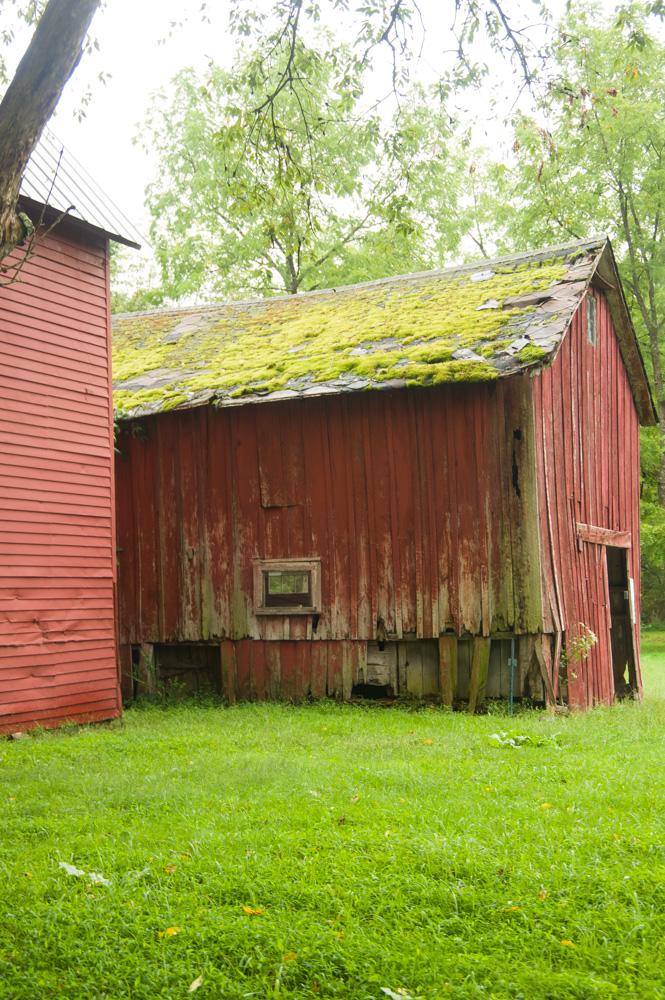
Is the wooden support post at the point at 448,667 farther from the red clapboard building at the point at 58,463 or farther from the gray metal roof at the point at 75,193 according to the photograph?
the gray metal roof at the point at 75,193

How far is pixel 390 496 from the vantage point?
39.2 ft

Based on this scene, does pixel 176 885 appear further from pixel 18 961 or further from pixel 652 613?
pixel 652 613

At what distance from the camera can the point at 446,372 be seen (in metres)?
10.9

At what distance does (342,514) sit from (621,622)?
685 centimetres

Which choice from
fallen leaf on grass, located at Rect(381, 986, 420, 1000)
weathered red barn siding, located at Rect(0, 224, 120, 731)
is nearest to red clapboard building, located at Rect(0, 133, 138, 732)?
weathered red barn siding, located at Rect(0, 224, 120, 731)

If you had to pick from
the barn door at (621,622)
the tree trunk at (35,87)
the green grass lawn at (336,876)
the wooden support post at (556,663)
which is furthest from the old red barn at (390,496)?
the tree trunk at (35,87)

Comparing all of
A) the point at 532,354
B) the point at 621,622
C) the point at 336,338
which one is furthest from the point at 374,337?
the point at 621,622

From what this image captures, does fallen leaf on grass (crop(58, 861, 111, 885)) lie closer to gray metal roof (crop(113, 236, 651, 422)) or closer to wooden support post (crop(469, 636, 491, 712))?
wooden support post (crop(469, 636, 491, 712))

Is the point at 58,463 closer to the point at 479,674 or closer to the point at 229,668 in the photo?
the point at 229,668

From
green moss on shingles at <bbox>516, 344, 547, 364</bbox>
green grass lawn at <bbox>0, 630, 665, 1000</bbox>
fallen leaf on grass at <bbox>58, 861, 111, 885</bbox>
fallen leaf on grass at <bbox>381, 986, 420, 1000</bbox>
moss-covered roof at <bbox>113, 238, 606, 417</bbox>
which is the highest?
moss-covered roof at <bbox>113, 238, 606, 417</bbox>

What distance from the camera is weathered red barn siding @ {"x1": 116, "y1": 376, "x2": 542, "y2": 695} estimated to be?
11273mm

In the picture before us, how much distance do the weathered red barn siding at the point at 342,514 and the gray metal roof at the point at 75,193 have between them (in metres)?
3.10

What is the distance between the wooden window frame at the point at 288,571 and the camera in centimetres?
1238

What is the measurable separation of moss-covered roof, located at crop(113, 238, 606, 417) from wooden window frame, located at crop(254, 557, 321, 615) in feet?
7.99
